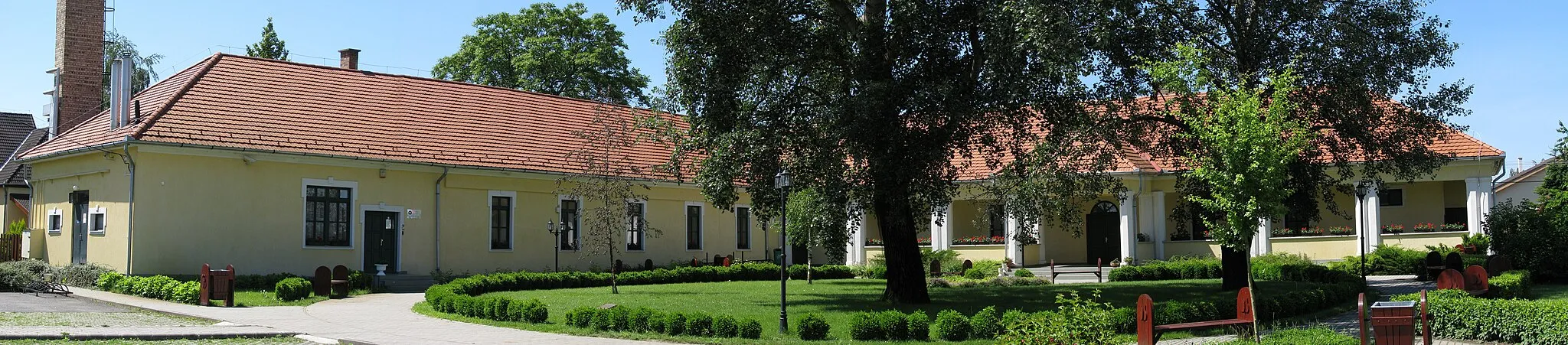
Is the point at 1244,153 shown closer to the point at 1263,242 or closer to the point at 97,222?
the point at 1263,242

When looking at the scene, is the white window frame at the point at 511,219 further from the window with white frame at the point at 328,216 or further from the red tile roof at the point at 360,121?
the window with white frame at the point at 328,216

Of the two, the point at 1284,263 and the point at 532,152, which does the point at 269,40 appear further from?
the point at 1284,263

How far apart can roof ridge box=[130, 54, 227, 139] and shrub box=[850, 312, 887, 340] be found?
16.6 m

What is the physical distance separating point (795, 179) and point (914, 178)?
2.28 metres

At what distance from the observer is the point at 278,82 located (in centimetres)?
2867

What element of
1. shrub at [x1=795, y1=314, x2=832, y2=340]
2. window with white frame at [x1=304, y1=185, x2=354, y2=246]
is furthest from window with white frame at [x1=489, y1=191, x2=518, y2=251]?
shrub at [x1=795, y1=314, x2=832, y2=340]

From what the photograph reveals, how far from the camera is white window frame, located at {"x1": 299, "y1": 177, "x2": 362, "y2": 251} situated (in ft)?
86.3

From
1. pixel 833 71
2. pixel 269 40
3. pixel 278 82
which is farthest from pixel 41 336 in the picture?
pixel 269 40

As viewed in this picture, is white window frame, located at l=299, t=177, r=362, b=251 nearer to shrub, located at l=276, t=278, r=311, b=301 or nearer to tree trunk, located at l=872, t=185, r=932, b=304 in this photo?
shrub, located at l=276, t=278, r=311, b=301

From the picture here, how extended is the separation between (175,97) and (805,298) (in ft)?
48.6

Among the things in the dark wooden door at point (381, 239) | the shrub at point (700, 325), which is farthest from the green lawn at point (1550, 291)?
the dark wooden door at point (381, 239)

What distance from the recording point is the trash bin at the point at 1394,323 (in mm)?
11922

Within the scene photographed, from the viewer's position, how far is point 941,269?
101ft

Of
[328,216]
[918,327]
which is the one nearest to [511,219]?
[328,216]
